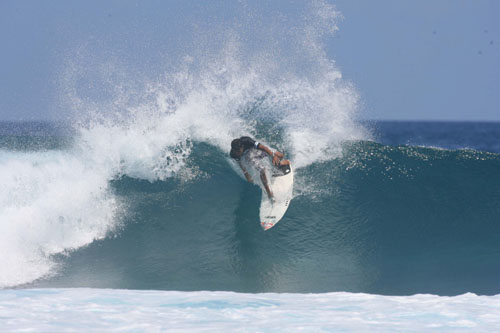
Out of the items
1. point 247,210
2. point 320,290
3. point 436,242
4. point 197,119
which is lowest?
point 320,290

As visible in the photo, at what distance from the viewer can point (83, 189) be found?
29.5 feet

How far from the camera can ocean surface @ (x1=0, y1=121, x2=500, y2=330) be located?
6.82m

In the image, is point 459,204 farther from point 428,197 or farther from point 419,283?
point 419,283

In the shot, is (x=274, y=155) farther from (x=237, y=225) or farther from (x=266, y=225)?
(x=237, y=225)

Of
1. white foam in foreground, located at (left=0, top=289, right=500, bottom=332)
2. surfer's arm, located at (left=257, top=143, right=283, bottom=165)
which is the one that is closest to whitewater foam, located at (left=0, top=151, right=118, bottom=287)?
white foam in foreground, located at (left=0, top=289, right=500, bottom=332)

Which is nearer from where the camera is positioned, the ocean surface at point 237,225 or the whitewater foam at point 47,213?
the ocean surface at point 237,225

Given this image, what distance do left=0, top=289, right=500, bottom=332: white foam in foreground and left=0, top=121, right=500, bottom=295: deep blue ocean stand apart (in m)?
0.52

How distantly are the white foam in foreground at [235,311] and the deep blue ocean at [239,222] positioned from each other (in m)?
0.52

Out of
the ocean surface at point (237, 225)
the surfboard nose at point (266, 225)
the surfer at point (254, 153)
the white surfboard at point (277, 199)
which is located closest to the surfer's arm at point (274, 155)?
the surfer at point (254, 153)

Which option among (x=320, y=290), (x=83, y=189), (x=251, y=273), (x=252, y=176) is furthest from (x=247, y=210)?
(x=83, y=189)

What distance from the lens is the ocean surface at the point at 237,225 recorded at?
22.4ft

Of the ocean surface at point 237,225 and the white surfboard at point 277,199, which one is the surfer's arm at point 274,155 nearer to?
the white surfboard at point 277,199

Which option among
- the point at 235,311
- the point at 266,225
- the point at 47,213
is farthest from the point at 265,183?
the point at 47,213

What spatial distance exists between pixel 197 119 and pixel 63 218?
12.5 feet
